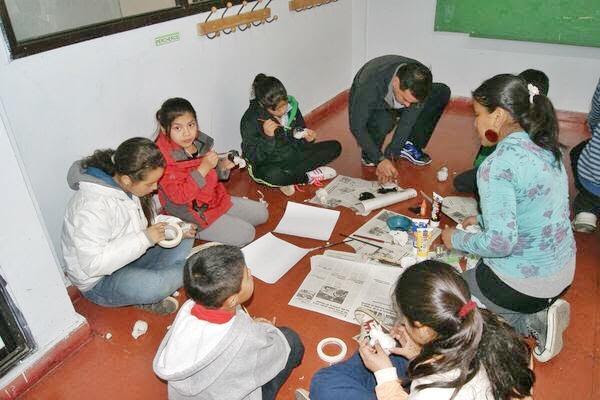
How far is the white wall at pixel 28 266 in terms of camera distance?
1.57m

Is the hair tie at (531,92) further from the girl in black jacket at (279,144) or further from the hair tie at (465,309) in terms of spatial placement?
the girl in black jacket at (279,144)

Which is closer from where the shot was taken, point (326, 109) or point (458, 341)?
point (458, 341)

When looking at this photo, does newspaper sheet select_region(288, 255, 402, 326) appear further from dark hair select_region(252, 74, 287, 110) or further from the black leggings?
dark hair select_region(252, 74, 287, 110)

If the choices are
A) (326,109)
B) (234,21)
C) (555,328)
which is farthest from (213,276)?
(326,109)

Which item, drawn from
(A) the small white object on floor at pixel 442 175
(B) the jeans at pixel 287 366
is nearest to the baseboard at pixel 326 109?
(A) the small white object on floor at pixel 442 175

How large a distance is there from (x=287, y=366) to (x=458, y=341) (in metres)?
0.78

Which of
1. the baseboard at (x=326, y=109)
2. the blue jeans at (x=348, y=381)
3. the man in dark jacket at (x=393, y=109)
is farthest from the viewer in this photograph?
the baseboard at (x=326, y=109)

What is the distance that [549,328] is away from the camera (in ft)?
5.88

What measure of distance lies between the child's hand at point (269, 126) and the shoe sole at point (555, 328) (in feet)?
5.83

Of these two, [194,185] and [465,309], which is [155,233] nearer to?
[194,185]

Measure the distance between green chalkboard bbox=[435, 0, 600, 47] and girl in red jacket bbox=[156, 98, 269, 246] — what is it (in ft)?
8.65

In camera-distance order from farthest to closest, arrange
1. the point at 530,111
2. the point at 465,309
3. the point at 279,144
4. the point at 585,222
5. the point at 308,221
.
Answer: the point at 279,144
the point at 308,221
the point at 585,222
the point at 530,111
the point at 465,309

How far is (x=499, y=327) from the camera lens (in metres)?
1.23

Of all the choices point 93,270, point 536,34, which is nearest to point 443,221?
point 93,270
